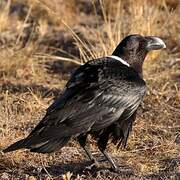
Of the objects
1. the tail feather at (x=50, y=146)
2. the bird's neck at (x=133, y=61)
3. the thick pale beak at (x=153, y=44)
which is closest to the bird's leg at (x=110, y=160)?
the tail feather at (x=50, y=146)

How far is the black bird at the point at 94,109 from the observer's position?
4.95 m

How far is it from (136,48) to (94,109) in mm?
961

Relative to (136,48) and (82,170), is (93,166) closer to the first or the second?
(82,170)

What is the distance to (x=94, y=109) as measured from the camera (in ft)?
16.6

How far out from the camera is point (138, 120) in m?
6.67

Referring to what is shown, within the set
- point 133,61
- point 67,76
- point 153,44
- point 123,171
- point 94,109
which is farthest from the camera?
point 67,76

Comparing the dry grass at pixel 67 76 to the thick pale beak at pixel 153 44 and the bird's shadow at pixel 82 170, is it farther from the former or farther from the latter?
the thick pale beak at pixel 153 44

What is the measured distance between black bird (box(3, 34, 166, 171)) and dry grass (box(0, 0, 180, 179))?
33 centimetres

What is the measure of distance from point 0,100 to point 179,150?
7.47ft

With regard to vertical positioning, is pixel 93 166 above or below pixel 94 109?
below

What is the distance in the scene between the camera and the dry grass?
563 cm

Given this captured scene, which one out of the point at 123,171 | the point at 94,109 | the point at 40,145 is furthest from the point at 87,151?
the point at 40,145

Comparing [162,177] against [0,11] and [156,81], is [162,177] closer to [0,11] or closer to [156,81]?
[156,81]

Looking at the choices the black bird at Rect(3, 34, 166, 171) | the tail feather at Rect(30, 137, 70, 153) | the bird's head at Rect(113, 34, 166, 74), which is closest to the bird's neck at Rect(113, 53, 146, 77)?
the bird's head at Rect(113, 34, 166, 74)
